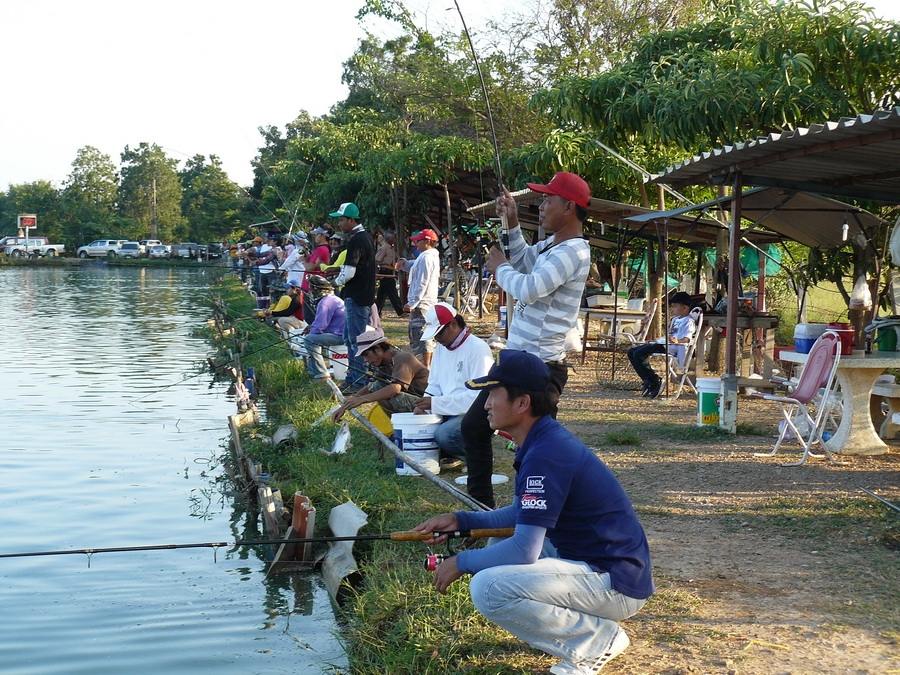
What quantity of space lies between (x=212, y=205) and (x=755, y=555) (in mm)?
77554

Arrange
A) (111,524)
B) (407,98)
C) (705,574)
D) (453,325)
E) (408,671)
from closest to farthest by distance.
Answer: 1. (408,671)
2. (705,574)
3. (453,325)
4. (111,524)
5. (407,98)

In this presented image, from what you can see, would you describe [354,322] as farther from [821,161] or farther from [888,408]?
[888,408]

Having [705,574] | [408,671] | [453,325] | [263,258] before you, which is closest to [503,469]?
[453,325]

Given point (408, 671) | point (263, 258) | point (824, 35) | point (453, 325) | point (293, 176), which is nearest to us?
point (408, 671)

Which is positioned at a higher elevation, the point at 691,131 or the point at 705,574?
the point at 691,131

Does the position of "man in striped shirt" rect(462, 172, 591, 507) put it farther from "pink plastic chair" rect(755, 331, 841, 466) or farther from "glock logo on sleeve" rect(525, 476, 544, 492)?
"pink plastic chair" rect(755, 331, 841, 466)

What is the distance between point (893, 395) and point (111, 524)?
6248 mm

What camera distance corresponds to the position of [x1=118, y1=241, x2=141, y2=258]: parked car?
237ft

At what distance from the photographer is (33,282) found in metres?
48.6

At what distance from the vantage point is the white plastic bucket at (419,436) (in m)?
7.77

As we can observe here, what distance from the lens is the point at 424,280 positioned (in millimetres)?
13203

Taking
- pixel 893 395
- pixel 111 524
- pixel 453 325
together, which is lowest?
pixel 111 524

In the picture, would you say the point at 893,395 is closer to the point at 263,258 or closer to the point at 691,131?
the point at 691,131

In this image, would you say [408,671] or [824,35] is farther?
[824,35]
